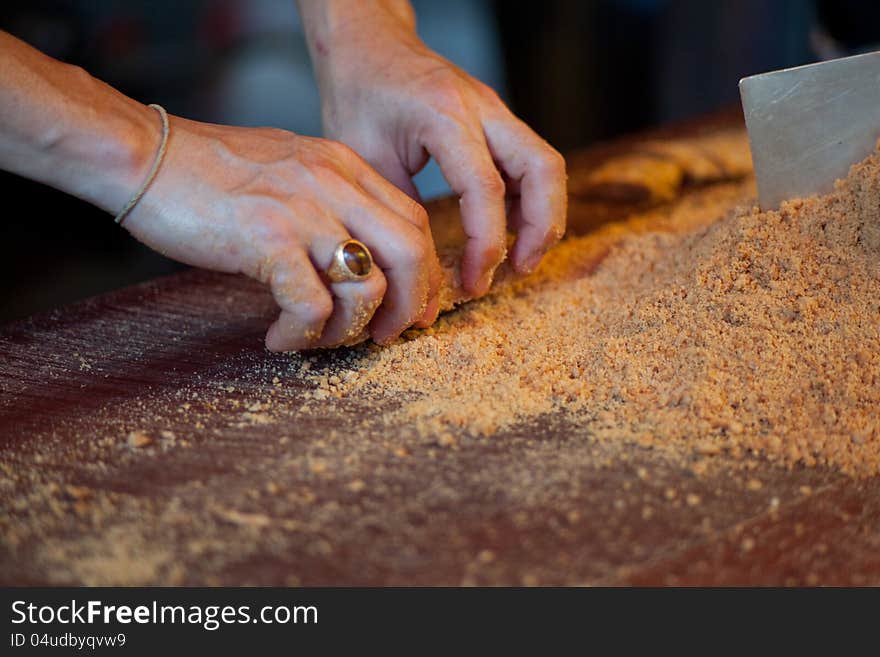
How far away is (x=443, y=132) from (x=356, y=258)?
29 centimetres

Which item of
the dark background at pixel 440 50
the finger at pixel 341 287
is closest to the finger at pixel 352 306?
the finger at pixel 341 287

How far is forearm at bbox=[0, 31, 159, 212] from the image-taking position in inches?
36.5

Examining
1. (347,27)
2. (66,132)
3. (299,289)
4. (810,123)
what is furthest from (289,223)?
(810,123)

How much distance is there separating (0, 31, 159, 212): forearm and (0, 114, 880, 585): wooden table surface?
251 millimetres

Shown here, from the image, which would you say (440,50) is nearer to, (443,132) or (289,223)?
(443,132)

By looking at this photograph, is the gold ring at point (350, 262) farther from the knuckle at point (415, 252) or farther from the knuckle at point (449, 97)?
the knuckle at point (449, 97)

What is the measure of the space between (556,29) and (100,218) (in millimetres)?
2192

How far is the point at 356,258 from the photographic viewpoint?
3.19 feet

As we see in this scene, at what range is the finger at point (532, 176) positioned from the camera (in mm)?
1186

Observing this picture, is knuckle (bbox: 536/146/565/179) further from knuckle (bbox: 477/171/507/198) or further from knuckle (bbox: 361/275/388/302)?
knuckle (bbox: 361/275/388/302)

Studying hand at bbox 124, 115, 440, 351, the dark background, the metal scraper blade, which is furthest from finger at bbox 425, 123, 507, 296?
the dark background

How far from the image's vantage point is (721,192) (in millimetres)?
1722
